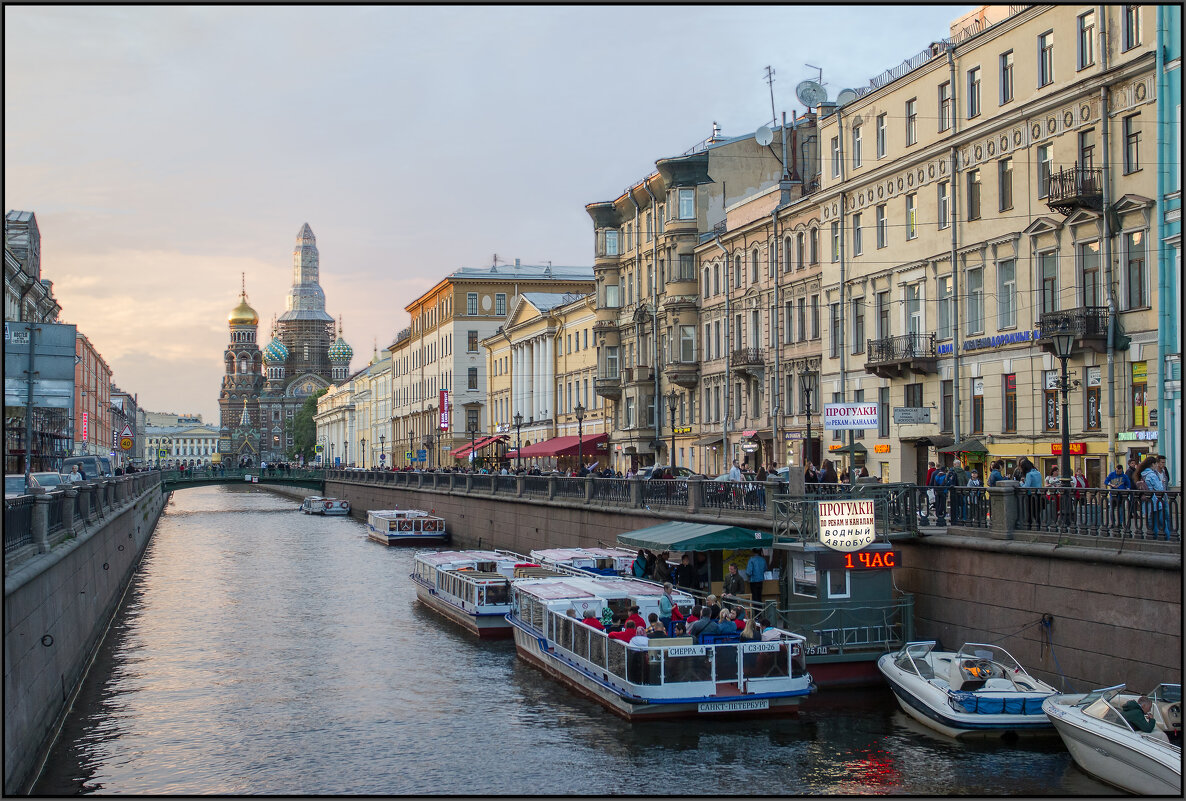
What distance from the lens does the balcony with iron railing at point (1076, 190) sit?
108 ft

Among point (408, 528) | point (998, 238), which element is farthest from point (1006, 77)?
point (408, 528)

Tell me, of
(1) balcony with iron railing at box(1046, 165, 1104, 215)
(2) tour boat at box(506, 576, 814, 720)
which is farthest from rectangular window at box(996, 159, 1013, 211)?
(2) tour boat at box(506, 576, 814, 720)

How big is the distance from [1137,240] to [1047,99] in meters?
5.23

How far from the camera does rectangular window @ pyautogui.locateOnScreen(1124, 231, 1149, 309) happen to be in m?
31.9

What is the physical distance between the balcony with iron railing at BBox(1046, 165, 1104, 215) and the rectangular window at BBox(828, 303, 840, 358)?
46.0 feet

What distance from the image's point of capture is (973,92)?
128 feet

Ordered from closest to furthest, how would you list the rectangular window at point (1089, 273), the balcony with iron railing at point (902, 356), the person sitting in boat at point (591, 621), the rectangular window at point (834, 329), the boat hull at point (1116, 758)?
the boat hull at point (1116, 758) < the person sitting in boat at point (591, 621) < the rectangular window at point (1089, 273) < the balcony with iron railing at point (902, 356) < the rectangular window at point (834, 329)

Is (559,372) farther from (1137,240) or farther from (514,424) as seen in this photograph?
(1137,240)

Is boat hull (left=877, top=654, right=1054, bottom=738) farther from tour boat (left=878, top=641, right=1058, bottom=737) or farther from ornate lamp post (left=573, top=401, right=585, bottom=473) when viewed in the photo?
ornate lamp post (left=573, top=401, right=585, bottom=473)

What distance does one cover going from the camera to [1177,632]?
19.2 metres

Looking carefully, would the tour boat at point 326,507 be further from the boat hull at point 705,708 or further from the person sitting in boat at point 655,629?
the person sitting in boat at point 655,629

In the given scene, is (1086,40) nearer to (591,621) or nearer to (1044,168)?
Answer: (1044,168)

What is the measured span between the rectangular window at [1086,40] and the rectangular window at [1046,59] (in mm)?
1256

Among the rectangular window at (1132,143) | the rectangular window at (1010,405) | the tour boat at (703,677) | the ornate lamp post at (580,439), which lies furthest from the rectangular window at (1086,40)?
the ornate lamp post at (580,439)
